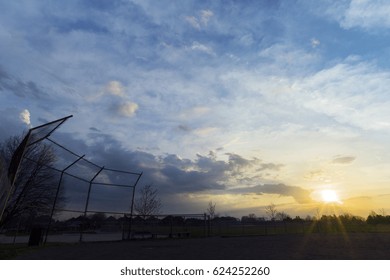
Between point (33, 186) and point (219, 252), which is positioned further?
point (33, 186)

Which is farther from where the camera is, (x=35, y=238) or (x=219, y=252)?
(x=35, y=238)

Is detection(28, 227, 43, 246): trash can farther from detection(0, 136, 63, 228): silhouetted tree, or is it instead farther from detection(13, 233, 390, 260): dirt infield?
detection(0, 136, 63, 228): silhouetted tree

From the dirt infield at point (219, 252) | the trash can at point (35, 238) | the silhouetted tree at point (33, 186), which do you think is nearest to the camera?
the dirt infield at point (219, 252)

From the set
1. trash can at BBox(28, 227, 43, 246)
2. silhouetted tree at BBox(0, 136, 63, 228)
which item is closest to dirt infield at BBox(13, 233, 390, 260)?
trash can at BBox(28, 227, 43, 246)

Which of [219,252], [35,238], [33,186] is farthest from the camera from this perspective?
[33,186]

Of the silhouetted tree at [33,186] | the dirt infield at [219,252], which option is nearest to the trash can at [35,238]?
the dirt infield at [219,252]

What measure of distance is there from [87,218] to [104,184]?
240cm

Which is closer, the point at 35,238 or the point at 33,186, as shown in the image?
the point at 35,238

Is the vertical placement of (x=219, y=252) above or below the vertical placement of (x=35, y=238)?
below

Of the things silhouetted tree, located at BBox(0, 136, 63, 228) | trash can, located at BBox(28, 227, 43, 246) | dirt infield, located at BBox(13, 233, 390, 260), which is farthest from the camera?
silhouetted tree, located at BBox(0, 136, 63, 228)

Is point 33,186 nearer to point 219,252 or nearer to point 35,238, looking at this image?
point 35,238

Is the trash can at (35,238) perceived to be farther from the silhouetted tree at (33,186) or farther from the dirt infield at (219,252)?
the silhouetted tree at (33,186)

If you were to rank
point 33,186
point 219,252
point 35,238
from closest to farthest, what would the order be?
point 219,252, point 35,238, point 33,186

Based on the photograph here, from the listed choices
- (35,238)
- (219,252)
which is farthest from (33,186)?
(219,252)
